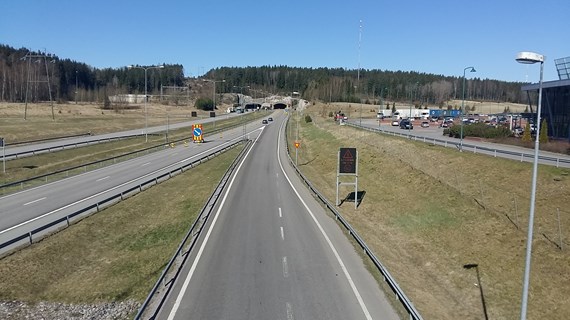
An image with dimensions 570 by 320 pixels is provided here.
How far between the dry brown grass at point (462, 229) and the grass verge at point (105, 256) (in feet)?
35.8

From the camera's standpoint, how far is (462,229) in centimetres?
2778

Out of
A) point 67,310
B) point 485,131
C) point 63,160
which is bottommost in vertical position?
point 67,310

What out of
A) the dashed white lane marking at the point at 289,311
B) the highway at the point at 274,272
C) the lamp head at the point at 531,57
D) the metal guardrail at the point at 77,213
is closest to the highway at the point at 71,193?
the metal guardrail at the point at 77,213

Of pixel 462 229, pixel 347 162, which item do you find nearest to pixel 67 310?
pixel 462 229

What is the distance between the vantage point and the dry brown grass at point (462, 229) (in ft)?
62.1

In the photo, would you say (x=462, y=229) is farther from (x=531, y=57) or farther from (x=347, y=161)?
(x=531, y=57)

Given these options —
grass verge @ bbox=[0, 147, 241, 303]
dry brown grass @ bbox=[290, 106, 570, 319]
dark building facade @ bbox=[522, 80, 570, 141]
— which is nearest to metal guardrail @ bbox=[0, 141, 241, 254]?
grass verge @ bbox=[0, 147, 241, 303]

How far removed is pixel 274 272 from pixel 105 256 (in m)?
10.4

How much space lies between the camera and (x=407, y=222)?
100ft

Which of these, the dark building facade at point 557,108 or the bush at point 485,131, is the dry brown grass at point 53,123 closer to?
the bush at point 485,131

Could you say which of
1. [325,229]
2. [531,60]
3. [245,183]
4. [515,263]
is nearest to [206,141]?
[245,183]

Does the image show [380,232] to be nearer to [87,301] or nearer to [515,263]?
[515,263]

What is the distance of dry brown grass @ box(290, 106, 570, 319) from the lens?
18.9 metres

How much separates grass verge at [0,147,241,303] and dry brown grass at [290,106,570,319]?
1092cm
